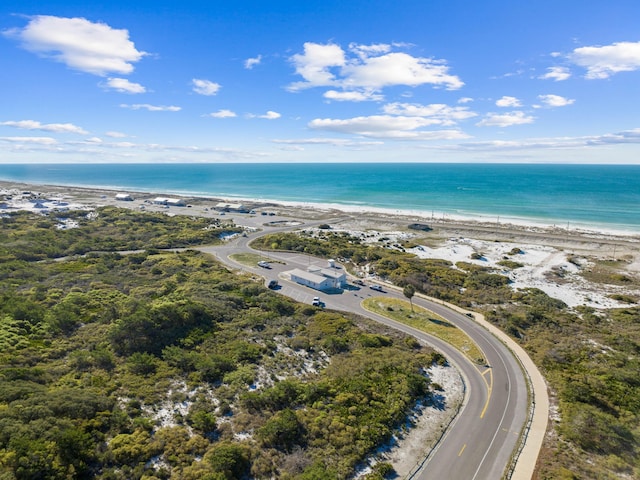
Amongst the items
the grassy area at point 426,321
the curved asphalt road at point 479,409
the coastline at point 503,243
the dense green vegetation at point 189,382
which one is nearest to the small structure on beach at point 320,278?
the curved asphalt road at point 479,409

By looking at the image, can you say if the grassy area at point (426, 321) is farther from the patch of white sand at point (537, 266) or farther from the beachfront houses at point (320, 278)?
the patch of white sand at point (537, 266)

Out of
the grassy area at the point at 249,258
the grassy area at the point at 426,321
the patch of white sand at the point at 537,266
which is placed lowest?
the grassy area at the point at 426,321

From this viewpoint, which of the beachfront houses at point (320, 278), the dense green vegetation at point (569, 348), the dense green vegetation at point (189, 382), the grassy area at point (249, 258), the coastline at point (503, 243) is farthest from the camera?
the grassy area at point (249, 258)

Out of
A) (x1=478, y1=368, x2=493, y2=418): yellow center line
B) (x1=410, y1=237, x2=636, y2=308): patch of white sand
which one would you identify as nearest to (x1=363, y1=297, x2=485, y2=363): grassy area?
(x1=478, y1=368, x2=493, y2=418): yellow center line

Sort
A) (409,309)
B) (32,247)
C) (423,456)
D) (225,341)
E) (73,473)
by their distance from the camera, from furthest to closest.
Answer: (32,247)
(409,309)
(225,341)
(423,456)
(73,473)

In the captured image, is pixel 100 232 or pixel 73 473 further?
pixel 100 232

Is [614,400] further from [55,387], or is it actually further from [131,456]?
[55,387]

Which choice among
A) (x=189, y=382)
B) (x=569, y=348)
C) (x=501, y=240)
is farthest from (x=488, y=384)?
(x=501, y=240)

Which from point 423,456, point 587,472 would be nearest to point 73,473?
point 423,456
